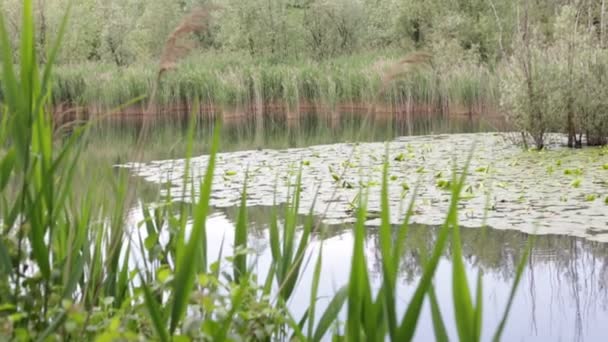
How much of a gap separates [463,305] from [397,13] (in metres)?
23.3

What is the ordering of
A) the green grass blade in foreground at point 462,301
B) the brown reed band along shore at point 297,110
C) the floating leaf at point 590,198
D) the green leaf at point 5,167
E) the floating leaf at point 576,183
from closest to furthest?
the green grass blade in foreground at point 462,301, the green leaf at point 5,167, the floating leaf at point 590,198, the floating leaf at point 576,183, the brown reed band along shore at point 297,110

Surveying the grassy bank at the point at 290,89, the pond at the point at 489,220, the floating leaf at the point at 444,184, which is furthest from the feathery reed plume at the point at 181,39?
the grassy bank at the point at 290,89

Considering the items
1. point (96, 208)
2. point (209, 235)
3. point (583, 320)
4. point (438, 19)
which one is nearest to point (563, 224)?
point (583, 320)

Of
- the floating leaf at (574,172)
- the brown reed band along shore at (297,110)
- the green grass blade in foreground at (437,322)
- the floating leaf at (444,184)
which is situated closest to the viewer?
the green grass blade in foreground at (437,322)

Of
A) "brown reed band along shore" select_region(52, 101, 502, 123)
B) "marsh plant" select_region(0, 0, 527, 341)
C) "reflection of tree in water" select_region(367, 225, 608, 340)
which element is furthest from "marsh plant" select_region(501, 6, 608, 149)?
"marsh plant" select_region(0, 0, 527, 341)

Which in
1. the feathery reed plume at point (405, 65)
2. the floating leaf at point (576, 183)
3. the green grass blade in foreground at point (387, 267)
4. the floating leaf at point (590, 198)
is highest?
the feathery reed plume at point (405, 65)

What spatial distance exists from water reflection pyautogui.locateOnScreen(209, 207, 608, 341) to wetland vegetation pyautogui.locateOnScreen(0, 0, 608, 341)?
18 mm

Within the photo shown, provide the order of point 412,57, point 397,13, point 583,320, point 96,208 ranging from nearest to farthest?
point 412,57 → point 96,208 → point 583,320 → point 397,13

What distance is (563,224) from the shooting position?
18.2 feet

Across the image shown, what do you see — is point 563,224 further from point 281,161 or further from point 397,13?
point 397,13

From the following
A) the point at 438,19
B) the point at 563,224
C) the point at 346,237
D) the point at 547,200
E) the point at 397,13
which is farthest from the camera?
the point at 397,13

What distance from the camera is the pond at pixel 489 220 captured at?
14.5ft

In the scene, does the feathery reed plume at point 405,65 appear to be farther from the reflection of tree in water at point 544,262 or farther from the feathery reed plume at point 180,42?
the reflection of tree in water at point 544,262

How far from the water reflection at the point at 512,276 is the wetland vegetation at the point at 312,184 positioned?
0.02m
